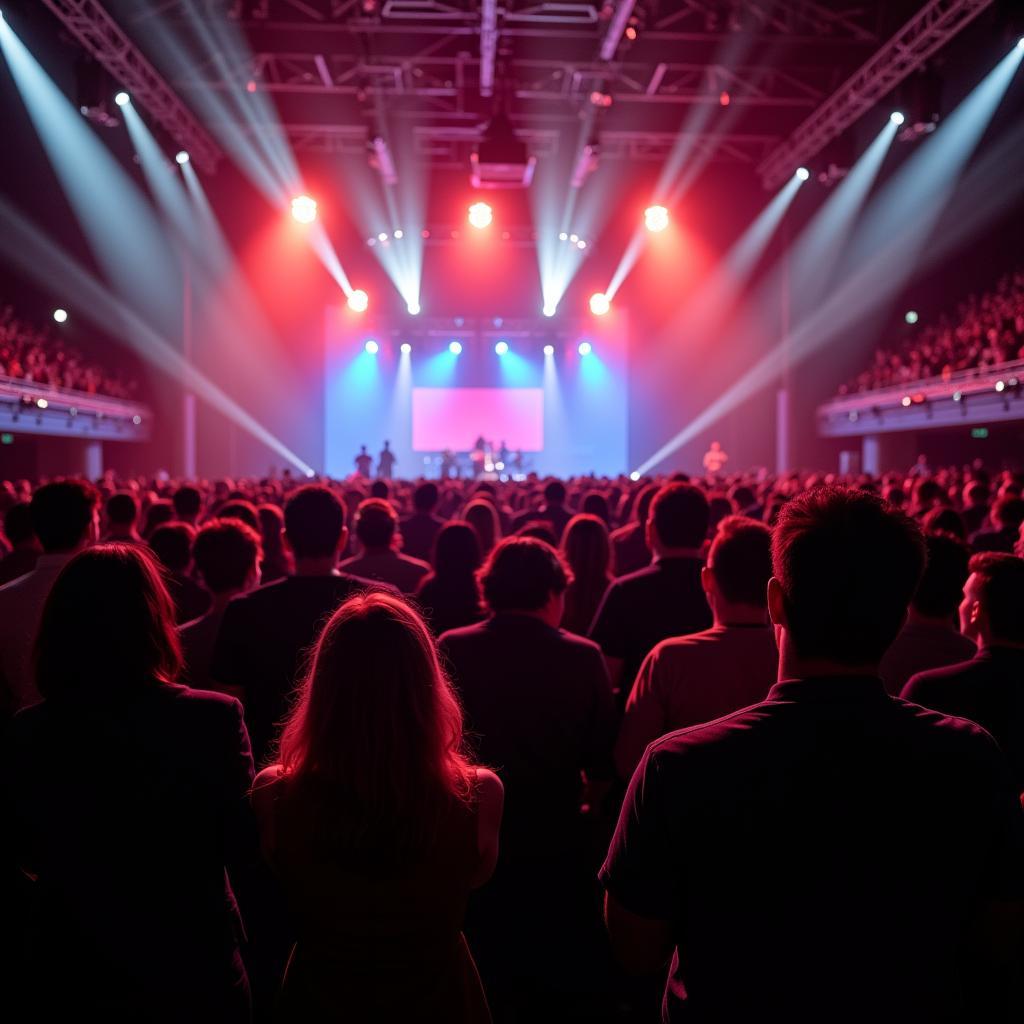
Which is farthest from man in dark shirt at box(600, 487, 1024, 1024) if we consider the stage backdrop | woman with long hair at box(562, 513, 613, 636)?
the stage backdrop

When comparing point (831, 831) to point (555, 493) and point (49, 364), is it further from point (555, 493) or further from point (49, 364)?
point (49, 364)

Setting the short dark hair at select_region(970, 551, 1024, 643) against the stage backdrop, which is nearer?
the short dark hair at select_region(970, 551, 1024, 643)

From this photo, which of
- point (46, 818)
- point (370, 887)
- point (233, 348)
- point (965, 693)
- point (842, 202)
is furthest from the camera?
point (233, 348)

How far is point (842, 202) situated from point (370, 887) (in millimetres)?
25028

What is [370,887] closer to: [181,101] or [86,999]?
[86,999]

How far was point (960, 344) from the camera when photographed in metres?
21.5

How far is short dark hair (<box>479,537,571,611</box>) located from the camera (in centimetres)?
318

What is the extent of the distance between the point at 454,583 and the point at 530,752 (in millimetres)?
1936

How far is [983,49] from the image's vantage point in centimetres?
1805

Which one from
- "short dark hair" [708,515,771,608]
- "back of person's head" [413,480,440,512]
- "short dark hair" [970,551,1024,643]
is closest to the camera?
"short dark hair" [970,551,1024,643]

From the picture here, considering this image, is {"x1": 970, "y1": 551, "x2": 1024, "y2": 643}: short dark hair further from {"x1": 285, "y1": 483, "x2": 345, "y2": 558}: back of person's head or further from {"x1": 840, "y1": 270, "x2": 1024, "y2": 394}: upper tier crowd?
{"x1": 840, "y1": 270, "x2": 1024, "y2": 394}: upper tier crowd

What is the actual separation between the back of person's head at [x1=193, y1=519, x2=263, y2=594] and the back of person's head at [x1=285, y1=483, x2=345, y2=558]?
1.01 ft

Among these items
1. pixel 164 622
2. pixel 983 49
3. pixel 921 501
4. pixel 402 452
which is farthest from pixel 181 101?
pixel 164 622

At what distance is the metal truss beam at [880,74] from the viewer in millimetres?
14133
